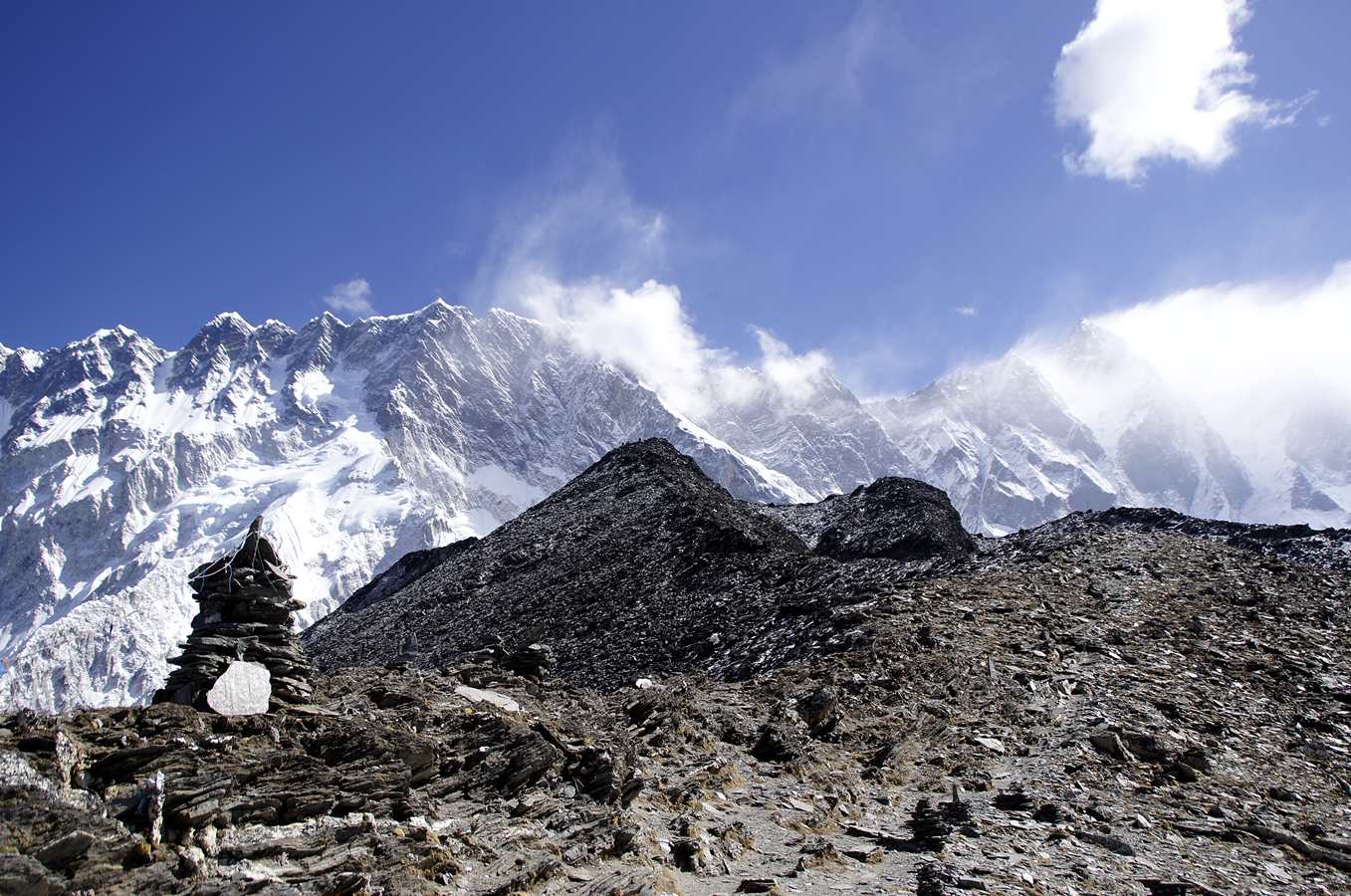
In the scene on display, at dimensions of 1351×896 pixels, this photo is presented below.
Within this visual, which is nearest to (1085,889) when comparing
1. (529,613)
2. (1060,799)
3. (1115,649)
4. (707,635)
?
(1060,799)

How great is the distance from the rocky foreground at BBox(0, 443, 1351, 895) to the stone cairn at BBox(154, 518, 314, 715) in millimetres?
1001

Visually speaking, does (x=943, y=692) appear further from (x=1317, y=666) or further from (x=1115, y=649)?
(x=1317, y=666)

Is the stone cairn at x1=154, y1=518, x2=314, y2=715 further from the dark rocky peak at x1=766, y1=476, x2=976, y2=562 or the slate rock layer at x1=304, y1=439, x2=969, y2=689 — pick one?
the dark rocky peak at x1=766, y1=476, x2=976, y2=562

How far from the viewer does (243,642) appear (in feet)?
49.8

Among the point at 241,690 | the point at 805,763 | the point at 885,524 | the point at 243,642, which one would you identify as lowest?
the point at 805,763

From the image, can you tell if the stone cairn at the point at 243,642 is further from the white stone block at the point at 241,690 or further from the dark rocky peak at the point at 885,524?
the dark rocky peak at the point at 885,524

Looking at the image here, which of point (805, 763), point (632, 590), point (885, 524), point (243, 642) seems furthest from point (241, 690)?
point (885, 524)

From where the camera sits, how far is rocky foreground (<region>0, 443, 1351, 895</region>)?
9.86 metres

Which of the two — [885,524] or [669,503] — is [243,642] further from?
[885,524]

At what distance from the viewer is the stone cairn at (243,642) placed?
13.7 metres

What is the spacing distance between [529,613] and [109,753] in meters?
32.2

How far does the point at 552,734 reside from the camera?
14.2m

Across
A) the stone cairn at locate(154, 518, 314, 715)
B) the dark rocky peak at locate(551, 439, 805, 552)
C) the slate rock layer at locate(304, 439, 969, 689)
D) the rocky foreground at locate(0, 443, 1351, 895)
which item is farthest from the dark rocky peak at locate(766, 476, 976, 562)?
the stone cairn at locate(154, 518, 314, 715)

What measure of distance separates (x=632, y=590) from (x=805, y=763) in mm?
25242
